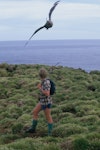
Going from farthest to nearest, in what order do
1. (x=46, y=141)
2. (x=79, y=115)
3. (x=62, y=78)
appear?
(x=62, y=78), (x=79, y=115), (x=46, y=141)

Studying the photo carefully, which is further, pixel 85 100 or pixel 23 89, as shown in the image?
pixel 23 89

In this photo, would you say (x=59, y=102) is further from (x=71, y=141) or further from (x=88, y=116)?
(x=71, y=141)

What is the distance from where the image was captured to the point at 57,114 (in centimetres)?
2098

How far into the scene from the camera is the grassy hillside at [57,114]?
14531 mm

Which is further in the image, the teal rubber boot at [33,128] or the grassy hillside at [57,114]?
the teal rubber boot at [33,128]

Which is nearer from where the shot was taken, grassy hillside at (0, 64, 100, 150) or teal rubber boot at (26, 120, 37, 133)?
grassy hillside at (0, 64, 100, 150)

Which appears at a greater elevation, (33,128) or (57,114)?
(33,128)

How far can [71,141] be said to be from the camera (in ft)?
47.8

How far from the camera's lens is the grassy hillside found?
47.7ft

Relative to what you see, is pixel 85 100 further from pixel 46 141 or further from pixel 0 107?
pixel 46 141

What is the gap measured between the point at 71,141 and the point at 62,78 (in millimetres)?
20962

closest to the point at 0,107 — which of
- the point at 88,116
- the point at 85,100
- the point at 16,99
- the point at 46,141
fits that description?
the point at 16,99

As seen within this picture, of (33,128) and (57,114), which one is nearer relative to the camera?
(33,128)

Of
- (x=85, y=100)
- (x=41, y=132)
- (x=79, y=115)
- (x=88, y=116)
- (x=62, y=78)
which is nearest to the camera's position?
(x=41, y=132)
